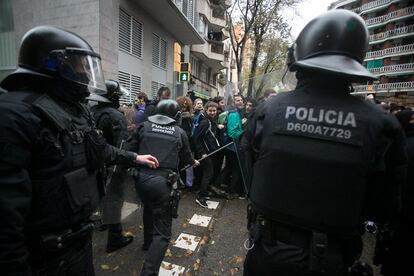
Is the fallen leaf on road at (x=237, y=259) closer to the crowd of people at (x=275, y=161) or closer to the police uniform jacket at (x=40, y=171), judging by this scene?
the crowd of people at (x=275, y=161)

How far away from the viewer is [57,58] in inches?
56.5

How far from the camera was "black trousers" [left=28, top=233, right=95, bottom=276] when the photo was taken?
134 centimetres

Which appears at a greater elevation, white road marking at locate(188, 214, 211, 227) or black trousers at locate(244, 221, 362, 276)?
black trousers at locate(244, 221, 362, 276)

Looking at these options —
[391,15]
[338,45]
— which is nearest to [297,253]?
[338,45]

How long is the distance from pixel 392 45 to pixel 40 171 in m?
47.7

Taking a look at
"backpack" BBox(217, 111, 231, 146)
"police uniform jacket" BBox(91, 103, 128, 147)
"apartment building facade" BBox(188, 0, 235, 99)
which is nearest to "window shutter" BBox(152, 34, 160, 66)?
"apartment building facade" BBox(188, 0, 235, 99)

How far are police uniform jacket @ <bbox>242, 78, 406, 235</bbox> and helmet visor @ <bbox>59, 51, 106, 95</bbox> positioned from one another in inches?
46.5

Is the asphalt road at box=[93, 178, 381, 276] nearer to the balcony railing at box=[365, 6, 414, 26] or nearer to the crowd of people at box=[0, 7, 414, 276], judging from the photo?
the crowd of people at box=[0, 7, 414, 276]

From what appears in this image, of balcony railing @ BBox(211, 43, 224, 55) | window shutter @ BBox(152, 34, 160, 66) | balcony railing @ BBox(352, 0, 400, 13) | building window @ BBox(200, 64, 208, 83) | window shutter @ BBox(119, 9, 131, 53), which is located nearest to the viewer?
window shutter @ BBox(119, 9, 131, 53)

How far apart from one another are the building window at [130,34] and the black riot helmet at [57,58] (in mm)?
9335

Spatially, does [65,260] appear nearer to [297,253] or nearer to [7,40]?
[297,253]

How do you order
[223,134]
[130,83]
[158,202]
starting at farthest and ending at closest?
[130,83]
[223,134]
[158,202]

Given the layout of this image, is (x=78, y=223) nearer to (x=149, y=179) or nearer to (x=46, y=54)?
(x=46, y=54)

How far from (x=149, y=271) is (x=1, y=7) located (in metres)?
11.8
